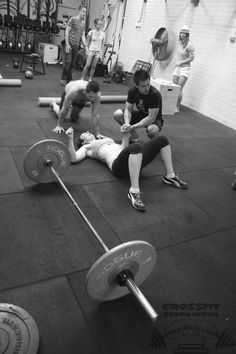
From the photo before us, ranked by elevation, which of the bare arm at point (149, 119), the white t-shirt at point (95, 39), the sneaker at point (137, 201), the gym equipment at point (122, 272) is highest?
the white t-shirt at point (95, 39)

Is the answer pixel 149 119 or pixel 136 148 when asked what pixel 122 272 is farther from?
pixel 149 119

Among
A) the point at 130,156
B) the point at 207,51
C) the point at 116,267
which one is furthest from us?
the point at 207,51

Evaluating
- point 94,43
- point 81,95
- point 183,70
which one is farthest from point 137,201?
point 94,43

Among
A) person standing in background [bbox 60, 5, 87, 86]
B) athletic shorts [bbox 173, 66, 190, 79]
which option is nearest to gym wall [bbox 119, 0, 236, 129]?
athletic shorts [bbox 173, 66, 190, 79]

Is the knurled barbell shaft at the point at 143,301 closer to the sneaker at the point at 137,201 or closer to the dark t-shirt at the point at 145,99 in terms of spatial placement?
the sneaker at the point at 137,201

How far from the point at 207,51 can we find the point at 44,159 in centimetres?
424

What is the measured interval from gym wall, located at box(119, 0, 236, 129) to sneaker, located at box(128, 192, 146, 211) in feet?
10.8

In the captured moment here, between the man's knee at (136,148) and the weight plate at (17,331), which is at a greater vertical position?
the man's knee at (136,148)

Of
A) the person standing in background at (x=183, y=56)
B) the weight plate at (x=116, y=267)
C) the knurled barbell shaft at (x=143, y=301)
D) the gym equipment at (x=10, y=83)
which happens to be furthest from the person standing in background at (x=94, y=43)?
the knurled barbell shaft at (x=143, y=301)

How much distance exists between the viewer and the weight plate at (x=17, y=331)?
42.6 inches

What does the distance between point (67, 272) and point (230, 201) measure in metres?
1.65

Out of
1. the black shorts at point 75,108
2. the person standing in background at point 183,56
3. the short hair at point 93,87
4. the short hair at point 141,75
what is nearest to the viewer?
the short hair at point 141,75

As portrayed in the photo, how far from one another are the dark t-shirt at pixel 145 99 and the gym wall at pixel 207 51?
101 inches

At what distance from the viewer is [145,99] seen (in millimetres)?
2715
